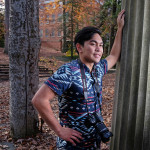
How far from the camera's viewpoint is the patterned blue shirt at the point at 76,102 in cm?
214

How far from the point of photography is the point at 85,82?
7.26 ft

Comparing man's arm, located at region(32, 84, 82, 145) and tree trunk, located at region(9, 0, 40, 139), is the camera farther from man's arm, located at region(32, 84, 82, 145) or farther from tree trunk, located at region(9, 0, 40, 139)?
tree trunk, located at region(9, 0, 40, 139)

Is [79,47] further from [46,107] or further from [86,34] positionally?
[46,107]

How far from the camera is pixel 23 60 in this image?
426 centimetres

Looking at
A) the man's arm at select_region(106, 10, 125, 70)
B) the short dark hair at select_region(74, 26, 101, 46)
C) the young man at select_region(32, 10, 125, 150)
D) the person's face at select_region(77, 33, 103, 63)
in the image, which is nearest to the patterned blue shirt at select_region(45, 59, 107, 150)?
the young man at select_region(32, 10, 125, 150)

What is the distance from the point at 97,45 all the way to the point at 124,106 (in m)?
0.83

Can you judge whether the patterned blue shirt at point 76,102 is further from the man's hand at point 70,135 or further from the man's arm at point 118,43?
the man's arm at point 118,43

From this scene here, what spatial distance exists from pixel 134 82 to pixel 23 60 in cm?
266

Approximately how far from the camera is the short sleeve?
203cm

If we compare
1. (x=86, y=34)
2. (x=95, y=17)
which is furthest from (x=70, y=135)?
(x=95, y=17)

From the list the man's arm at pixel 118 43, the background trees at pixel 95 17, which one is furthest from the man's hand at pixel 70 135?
the background trees at pixel 95 17

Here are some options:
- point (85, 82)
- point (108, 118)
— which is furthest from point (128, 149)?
point (108, 118)

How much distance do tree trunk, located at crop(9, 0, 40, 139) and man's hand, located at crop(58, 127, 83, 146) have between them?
8.06 ft

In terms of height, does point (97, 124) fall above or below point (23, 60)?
below
